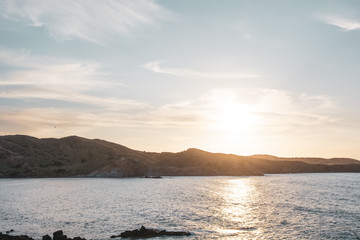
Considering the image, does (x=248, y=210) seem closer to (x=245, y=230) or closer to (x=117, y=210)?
(x=245, y=230)

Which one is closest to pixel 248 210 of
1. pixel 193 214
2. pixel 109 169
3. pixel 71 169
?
pixel 193 214

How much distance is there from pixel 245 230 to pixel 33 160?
19159 centimetres

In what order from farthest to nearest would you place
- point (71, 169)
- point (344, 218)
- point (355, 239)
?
point (71, 169), point (344, 218), point (355, 239)

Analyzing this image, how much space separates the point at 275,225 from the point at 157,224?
17.5m

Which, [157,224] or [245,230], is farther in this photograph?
[157,224]

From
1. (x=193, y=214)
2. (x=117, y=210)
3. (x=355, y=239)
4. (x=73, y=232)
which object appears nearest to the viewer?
(x=355, y=239)

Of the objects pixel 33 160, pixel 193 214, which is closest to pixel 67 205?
pixel 193 214

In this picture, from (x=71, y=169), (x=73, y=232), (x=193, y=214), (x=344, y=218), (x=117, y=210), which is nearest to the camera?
(x=73, y=232)

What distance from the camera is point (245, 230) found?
39938mm

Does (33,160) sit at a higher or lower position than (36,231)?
higher

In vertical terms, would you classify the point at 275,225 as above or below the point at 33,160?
below

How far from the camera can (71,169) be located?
192m

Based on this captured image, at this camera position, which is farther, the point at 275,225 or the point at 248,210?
the point at 248,210

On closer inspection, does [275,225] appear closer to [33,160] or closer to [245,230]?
[245,230]
